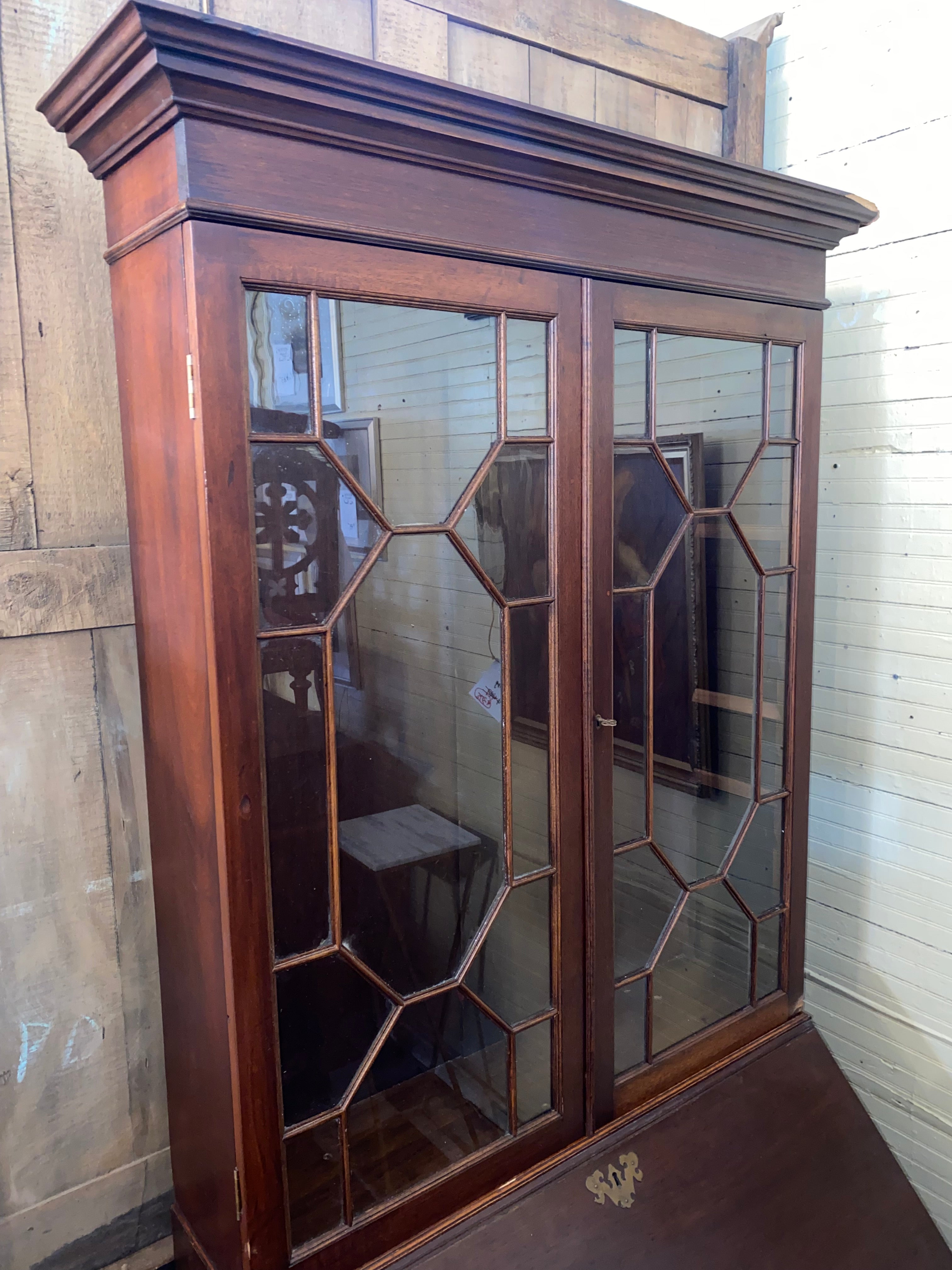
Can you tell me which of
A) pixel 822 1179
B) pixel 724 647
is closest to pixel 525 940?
pixel 724 647

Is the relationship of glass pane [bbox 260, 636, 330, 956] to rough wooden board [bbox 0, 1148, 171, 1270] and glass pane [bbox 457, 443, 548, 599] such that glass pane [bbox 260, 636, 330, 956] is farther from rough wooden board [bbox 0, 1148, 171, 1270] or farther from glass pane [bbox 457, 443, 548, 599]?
rough wooden board [bbox 0, 1148, 171, 1270]

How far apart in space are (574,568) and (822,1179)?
98cm

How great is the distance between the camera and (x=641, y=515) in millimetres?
1163

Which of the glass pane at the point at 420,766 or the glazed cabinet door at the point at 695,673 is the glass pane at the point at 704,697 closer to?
the glazed cabinet door at the point at 695,673

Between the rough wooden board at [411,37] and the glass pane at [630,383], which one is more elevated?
the rough wooden board at [411,37]

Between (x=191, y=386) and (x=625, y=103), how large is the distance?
1.10 meters

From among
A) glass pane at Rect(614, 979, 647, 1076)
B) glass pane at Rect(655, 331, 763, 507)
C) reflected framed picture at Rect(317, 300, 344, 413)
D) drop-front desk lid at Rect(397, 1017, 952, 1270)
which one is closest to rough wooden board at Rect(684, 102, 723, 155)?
glass pane at Rect(655, 331, 763, 507)

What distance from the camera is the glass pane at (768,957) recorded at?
4.60ft

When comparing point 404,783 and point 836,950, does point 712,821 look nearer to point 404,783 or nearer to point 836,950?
point 404,783

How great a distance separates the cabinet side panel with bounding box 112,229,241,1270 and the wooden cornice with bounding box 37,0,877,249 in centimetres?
12

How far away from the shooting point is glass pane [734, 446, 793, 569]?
1.28 metres

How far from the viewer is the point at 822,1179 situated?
131 centimetres

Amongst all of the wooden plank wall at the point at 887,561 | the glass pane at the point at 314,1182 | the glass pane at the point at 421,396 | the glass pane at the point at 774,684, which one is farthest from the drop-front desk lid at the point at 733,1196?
the glass pane at the point at 421,396

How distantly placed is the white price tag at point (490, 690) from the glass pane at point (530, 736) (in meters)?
0.01
